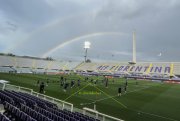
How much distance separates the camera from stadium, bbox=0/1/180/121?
12.9 meters

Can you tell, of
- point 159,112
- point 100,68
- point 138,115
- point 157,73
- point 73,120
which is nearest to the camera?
point 73,120

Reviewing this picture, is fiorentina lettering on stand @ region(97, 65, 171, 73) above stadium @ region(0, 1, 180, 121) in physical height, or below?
above

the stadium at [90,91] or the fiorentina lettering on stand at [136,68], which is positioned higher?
the fiorentina lettering on stand at [136,68]

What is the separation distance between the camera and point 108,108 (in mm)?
21656

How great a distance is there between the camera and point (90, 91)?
3400 cm

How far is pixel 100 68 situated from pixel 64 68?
2237 cm

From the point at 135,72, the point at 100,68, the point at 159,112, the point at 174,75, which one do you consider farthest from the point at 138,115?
the point at 100,68

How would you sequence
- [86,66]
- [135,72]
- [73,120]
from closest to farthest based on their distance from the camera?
[73,120], [135,72], [86,66]

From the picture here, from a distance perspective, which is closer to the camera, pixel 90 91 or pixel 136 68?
pixel 90 91

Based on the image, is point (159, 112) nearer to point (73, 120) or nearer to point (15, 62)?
point (73, 120)

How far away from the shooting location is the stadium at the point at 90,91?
1290 centimetres

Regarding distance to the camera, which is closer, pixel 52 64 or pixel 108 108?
pixel 108 108

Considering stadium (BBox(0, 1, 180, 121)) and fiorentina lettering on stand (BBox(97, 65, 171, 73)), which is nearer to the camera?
stadium (BBox(0, 1, 180, 121))

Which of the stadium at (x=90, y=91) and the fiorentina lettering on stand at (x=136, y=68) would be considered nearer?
the stadium at (x=90, y=91)
